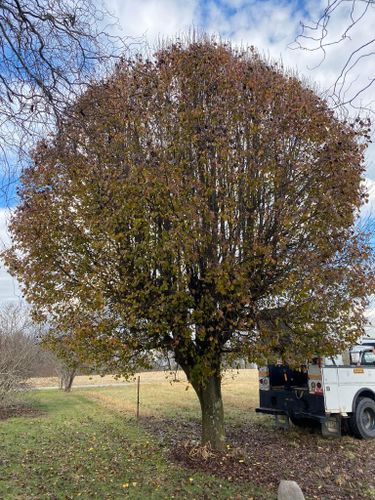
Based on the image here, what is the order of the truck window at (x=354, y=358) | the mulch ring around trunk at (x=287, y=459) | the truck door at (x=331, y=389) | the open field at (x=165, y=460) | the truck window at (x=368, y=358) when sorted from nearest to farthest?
the open field at (x=165, y=460)
the mulch ring around trunk at (x=287, y=459)
the truck door at (x=331, y=389)
the truck window at (x=354, y=358)
the truck window at (x=368, y=358)

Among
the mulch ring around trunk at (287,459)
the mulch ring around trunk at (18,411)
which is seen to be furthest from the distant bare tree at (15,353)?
the mulch ring around trunk at (287,459)

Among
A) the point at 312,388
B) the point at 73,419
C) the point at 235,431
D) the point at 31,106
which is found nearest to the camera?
the point at 31,106

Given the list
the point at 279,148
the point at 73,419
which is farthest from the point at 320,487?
the point at 73,419

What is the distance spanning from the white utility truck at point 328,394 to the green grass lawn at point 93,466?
328 centimetres

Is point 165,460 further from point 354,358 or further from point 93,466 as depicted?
point 354,358

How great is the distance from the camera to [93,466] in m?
7.86

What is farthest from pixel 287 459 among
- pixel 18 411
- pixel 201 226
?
pixel 18 411

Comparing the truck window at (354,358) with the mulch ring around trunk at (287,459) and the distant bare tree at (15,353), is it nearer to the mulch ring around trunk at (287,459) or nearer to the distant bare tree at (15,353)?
the mulch ring around trunk at (287,459)

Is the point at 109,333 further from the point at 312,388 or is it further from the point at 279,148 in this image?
the point at 312,388

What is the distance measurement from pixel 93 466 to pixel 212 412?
7.40 ft

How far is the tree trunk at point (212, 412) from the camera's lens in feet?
27.8

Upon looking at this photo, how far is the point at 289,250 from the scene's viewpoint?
25.7ft

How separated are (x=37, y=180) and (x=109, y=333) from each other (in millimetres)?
2784

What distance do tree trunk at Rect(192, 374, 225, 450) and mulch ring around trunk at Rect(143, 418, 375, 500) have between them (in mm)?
209
